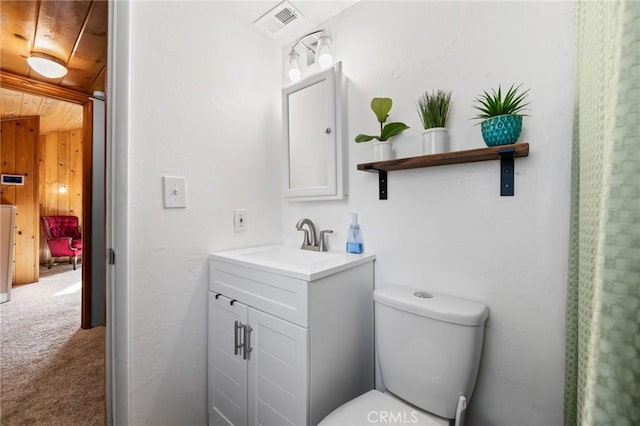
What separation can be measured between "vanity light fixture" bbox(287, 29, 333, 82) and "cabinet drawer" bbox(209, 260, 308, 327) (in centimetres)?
112

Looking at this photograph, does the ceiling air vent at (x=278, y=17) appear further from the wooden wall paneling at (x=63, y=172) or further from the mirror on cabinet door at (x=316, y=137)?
the wooden wall paneling at (x=63, y=172)

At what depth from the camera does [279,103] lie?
170cm

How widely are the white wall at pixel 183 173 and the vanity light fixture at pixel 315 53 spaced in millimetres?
204

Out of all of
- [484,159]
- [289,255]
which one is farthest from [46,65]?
[484,159]

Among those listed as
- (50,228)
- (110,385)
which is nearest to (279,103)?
(110,385)

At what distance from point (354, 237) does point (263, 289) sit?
0.51 metres

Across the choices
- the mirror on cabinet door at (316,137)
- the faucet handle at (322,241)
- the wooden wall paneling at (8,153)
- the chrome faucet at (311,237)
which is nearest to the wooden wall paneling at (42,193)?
the wooden wall paneling at (8,153)

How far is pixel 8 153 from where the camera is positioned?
141 inches

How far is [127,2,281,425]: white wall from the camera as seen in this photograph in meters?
1.13

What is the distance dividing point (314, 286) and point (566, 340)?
811 mm

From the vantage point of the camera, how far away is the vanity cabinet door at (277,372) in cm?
92

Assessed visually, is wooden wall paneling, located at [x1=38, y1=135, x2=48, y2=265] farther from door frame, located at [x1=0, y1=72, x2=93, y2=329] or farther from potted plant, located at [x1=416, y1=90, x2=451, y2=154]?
potted plant, located at [x1=416, y1=90, x2=451, y2=154]

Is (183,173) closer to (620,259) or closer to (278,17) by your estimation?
(278,17)

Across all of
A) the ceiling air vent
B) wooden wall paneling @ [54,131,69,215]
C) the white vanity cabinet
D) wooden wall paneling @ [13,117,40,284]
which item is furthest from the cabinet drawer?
wooden wall paneling @ [54,131,69,215]
